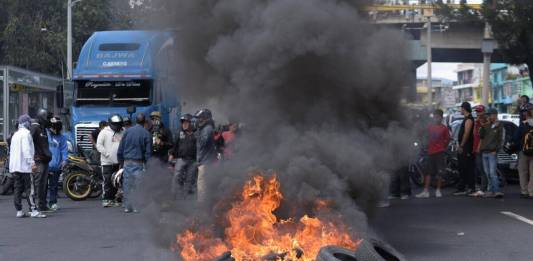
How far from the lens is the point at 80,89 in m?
20.5

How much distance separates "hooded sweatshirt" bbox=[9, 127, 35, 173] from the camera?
44.7 feet

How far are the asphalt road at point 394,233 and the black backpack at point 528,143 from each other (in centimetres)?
95

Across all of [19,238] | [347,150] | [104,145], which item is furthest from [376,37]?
[104,145]

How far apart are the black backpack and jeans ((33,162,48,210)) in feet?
29.4

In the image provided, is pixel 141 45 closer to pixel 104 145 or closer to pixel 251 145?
pixel 104 145

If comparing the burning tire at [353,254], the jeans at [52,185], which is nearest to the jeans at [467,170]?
the jeans at [52,185]

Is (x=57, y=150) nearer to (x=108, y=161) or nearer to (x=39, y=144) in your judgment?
(x=39, y=144)

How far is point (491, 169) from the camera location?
615 inches

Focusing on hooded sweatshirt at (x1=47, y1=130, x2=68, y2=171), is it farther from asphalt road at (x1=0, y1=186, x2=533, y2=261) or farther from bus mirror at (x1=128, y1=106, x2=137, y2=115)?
bus mirror at (x1=128, y1=106, x2=137, y2=115)

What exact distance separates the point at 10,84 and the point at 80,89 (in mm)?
3085

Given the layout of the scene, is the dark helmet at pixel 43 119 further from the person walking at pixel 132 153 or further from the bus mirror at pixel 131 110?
the bus mirror at pixel 131 110

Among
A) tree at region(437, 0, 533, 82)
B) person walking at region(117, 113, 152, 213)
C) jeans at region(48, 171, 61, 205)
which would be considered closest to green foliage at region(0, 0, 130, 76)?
tree at region(437, 0, 533, 82)

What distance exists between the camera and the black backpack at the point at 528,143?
15523mm

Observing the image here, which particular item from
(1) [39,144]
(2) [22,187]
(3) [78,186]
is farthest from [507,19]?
(2) [22,187]
